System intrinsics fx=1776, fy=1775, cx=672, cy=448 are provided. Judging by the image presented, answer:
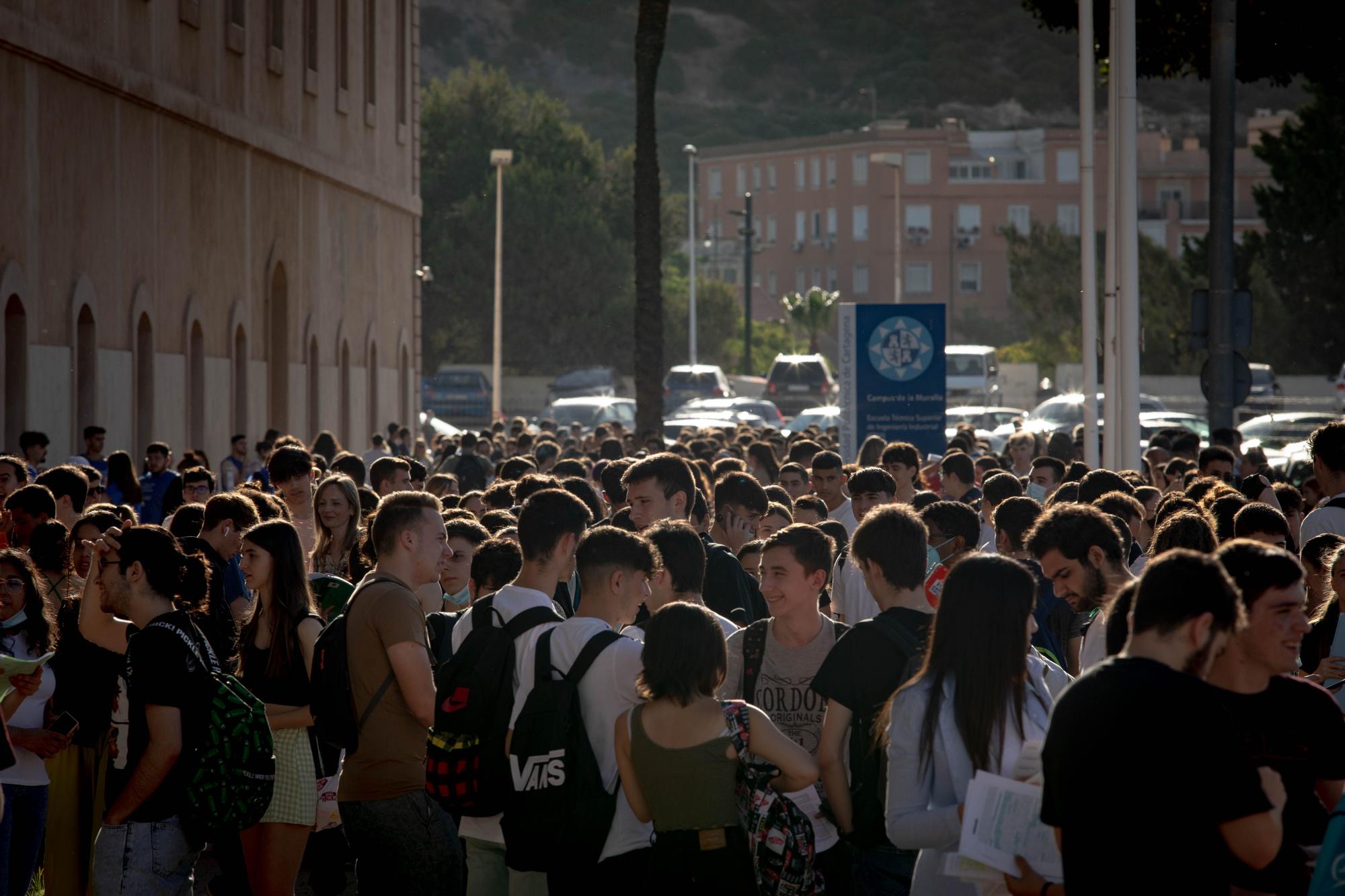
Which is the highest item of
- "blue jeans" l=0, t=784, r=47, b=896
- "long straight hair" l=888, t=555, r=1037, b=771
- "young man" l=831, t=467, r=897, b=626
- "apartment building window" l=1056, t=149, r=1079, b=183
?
"apartment building window" l=1056, t=149, r=1079, b=183

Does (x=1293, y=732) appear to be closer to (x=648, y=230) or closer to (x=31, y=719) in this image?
(x=31, y=719)

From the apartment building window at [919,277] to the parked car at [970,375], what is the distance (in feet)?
162

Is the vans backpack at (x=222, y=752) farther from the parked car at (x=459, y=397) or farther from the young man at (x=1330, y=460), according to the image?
the parked car at (x=459, y=397)

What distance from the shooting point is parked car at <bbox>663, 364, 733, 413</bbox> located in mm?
52031

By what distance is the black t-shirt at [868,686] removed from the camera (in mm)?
5488

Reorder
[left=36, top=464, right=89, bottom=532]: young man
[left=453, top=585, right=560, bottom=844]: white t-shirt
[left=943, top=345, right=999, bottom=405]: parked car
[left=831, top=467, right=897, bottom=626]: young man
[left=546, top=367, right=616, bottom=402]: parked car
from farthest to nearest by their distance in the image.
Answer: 1. [left=546, top=367, right=616, bottom=402]: parked car
2. [left=943, top=345, right=999, bottom=405]: parked car
3. [left=36, top=464, right=89, bottom=532]: young man
4. [left=831, top=467, right=897, bottom=626]: young man
5. [left=453, top=585, right=560, bottom=844]: white t-shirt

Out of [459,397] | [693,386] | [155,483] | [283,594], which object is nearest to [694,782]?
[283,594]

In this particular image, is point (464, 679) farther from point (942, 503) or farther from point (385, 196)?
point (385, 196)

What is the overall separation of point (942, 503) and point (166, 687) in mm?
3695

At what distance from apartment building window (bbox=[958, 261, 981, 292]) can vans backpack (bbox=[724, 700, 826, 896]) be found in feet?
336

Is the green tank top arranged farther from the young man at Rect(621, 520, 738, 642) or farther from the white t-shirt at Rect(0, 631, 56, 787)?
the white t-shirt at Rect(0, 631, 56, 787)

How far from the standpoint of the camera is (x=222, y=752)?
232 inches

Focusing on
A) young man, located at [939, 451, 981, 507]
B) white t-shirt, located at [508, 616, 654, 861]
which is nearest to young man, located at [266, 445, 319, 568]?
young man, located at [939, 451, 981, 507]

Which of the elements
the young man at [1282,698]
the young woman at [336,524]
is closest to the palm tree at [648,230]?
the young woman at [336,524]
